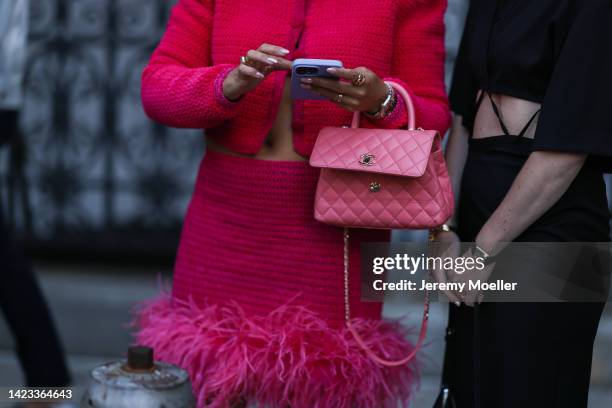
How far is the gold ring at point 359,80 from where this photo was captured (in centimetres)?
197

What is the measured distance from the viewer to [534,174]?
6.66 ft

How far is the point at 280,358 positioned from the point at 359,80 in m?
A: 0.67

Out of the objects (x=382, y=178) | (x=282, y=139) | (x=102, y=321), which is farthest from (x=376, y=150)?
(x=102, y=321)

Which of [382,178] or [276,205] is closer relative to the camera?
[382,178]

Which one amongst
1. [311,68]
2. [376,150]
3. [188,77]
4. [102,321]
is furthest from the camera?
[102,321]

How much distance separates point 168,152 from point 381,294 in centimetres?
282

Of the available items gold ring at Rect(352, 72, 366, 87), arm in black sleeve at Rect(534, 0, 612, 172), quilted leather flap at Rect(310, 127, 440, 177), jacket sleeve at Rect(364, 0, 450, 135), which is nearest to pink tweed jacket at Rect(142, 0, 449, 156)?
jacket sleeve at Rect(364, 0, 450, 135)

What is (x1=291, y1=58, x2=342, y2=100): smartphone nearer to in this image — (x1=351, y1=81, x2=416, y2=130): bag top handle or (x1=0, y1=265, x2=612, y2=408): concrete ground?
(x1=351, y1=81, x2=416, y2=130): bag top handle

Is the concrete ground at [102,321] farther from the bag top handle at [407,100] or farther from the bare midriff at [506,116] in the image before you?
the bag top handle at [407,100]

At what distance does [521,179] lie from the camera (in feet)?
6.73

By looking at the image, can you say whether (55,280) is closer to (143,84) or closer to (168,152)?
(168,152)

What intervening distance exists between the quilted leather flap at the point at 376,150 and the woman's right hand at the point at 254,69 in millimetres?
209

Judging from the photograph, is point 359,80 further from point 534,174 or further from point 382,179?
point 534,174

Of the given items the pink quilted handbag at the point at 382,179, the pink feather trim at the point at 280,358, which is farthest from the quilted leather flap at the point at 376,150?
the pink feather trim at the point at 280,358
